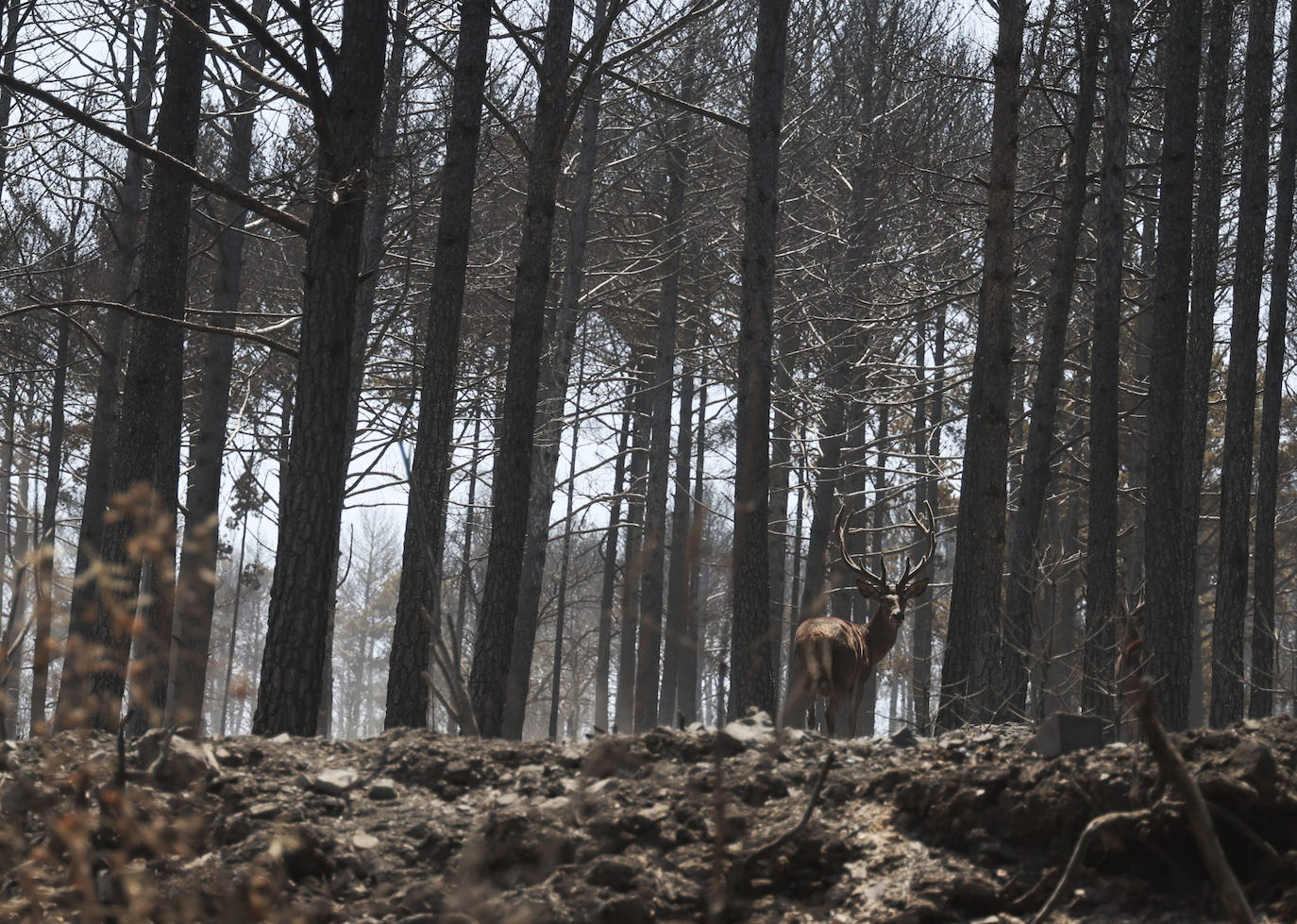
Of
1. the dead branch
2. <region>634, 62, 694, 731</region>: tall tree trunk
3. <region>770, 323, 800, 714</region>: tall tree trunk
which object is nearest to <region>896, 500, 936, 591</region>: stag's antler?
the dead branch

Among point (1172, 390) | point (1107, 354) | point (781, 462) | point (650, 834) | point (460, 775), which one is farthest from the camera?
point (781, 462)

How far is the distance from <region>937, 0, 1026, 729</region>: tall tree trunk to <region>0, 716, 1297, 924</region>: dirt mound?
548 centimetres

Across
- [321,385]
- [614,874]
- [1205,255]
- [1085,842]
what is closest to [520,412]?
[321,385]

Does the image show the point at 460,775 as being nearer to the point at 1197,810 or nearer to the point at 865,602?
the point at 1197,810

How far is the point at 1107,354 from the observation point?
490 inches

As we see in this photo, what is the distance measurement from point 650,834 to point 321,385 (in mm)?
3819

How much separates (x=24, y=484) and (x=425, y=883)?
28041 mm

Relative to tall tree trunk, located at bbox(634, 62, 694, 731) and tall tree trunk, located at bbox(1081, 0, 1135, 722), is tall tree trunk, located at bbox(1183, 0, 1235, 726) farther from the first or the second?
tall tree trunk, located at bbox(634, 62, 694, 731)

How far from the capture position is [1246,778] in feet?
12.5

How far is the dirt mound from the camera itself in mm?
3680

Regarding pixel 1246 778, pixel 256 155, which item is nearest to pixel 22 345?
pixel 256 155

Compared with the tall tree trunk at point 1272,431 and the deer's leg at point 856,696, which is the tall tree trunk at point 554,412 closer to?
the deer's leg at point 856,696

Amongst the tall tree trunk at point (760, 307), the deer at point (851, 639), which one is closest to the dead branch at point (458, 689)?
the deer at point (851, 639)

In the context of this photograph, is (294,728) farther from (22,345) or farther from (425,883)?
(22,345)
